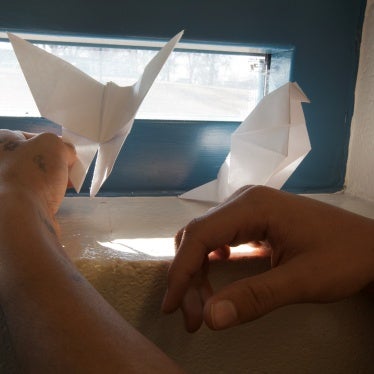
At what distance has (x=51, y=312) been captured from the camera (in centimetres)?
32

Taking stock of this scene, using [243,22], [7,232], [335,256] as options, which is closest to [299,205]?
[335,256]

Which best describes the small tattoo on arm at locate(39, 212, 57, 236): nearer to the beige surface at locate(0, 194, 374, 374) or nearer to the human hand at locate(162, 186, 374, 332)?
the beige surface at locate(0, 194, 374, 374)

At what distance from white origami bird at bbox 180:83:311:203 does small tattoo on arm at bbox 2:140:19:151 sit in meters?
0.34

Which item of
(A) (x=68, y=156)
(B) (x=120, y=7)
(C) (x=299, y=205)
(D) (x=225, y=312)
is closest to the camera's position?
(D) (x=225, y=312)

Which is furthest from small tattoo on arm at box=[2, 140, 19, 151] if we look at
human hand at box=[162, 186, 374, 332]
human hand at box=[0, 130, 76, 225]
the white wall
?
the white wall

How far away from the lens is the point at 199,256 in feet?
1.35

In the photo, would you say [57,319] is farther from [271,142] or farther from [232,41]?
[232,41]

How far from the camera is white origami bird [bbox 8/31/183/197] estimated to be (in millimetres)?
569

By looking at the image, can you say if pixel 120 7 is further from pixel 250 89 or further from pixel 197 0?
pixel 250 89

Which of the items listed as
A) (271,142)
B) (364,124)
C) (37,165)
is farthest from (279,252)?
(364,124)

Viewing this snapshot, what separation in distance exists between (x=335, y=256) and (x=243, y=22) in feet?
1.68

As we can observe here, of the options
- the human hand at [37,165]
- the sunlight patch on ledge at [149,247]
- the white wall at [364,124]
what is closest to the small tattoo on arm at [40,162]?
the human hand at [37,165]

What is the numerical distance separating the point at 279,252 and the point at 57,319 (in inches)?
9.4

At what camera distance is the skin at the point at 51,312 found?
29cm
